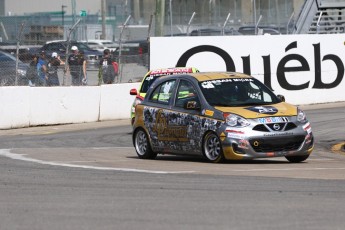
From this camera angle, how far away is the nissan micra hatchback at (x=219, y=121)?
49.6ft

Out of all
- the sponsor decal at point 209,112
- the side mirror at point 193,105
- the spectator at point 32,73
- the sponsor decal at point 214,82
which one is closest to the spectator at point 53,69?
the spectator at point 32,73

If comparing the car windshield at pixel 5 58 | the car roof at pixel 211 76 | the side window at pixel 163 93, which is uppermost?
the car roof at pixel 211 76

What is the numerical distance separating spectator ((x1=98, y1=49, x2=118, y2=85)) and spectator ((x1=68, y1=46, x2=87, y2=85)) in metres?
0.52

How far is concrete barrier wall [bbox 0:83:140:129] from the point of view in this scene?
2712cm

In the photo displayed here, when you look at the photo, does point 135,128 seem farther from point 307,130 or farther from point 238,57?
Answer: point 238,57

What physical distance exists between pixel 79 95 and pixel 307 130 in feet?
46.3

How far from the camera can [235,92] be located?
1608cm

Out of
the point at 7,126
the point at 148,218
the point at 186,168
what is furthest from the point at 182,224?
the point at 7,126

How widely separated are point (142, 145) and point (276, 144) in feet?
10.2

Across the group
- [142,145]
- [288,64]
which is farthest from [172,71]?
[288,64]

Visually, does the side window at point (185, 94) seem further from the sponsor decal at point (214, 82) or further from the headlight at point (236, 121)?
the headlight at point (236, 121)

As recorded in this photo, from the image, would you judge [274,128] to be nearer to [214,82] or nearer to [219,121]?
[219,121]

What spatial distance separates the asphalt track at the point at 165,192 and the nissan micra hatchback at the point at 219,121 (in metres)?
0.27

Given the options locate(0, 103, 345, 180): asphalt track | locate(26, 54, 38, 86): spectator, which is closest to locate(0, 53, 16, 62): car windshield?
locate(26, 54, 38, 86): spectator
